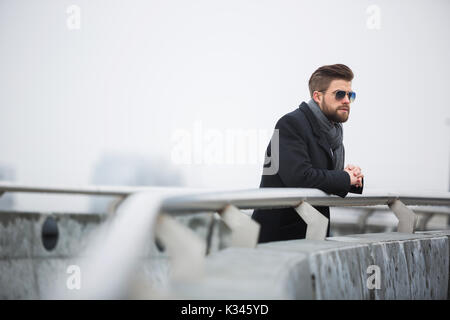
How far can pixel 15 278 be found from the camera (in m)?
6.68

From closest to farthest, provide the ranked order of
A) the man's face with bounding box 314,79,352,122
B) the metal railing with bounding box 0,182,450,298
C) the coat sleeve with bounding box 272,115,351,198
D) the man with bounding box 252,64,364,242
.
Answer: the metal railing with bounding box 0,182,450,298
the coat sleeve with bounding box 272,115,351,198
the man with bounding box 252,64,364,242
the man's face with bounding box 314,79,352,122

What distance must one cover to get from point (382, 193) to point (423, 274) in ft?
2.00

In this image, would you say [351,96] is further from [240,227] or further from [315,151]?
[240,227]

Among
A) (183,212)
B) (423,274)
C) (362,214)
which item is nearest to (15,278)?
(423,274)

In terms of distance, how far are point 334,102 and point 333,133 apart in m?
0.24

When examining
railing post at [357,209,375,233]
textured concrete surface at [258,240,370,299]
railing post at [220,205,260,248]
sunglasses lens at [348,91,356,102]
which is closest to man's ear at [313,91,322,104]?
sunglasses lens at [348,91,356,102]

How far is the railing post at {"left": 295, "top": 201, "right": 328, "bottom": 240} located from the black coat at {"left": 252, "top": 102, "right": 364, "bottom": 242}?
16.5 inches

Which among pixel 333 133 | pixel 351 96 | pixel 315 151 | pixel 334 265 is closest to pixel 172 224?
pixel 334 265

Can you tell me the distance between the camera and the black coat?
434cm

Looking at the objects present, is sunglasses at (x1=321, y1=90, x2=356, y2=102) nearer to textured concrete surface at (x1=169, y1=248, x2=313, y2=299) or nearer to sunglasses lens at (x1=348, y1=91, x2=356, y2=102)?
sunglasses lens at (x1=348, y1=91, x2=356, y2=102)

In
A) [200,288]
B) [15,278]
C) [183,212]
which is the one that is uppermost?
[183,212]

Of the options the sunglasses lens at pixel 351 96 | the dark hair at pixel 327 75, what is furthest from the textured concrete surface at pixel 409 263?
the dark hair at pixel 327 75

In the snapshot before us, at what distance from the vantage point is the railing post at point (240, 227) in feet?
10.3
